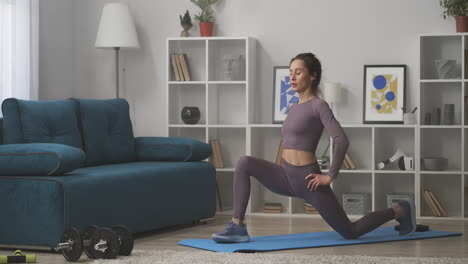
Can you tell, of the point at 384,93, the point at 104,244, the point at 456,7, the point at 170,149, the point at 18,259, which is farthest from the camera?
the point at 384,93

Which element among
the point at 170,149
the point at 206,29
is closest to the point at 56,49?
the point at 206,29

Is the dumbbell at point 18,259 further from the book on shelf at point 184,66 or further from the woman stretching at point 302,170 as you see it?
the book on shelf at point 184,66

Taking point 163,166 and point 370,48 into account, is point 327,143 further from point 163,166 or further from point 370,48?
point 163,166

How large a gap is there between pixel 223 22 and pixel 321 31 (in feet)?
2.83

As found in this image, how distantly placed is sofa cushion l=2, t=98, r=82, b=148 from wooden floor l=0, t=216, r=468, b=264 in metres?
0.76

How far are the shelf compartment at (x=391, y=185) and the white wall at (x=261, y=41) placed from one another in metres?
0.57

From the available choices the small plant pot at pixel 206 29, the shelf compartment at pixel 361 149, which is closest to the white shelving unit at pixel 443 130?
the shelf compartment at pixel 361 149

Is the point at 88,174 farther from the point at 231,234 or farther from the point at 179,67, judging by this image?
the point at 179,67

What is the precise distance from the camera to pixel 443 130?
6508 millimetres

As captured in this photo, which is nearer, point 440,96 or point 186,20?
point 440,96

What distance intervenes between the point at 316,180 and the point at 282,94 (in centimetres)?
219

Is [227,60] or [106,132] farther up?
[227,60]

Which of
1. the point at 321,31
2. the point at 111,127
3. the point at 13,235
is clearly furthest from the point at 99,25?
the point at 13,235

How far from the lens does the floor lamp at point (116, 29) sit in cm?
666
